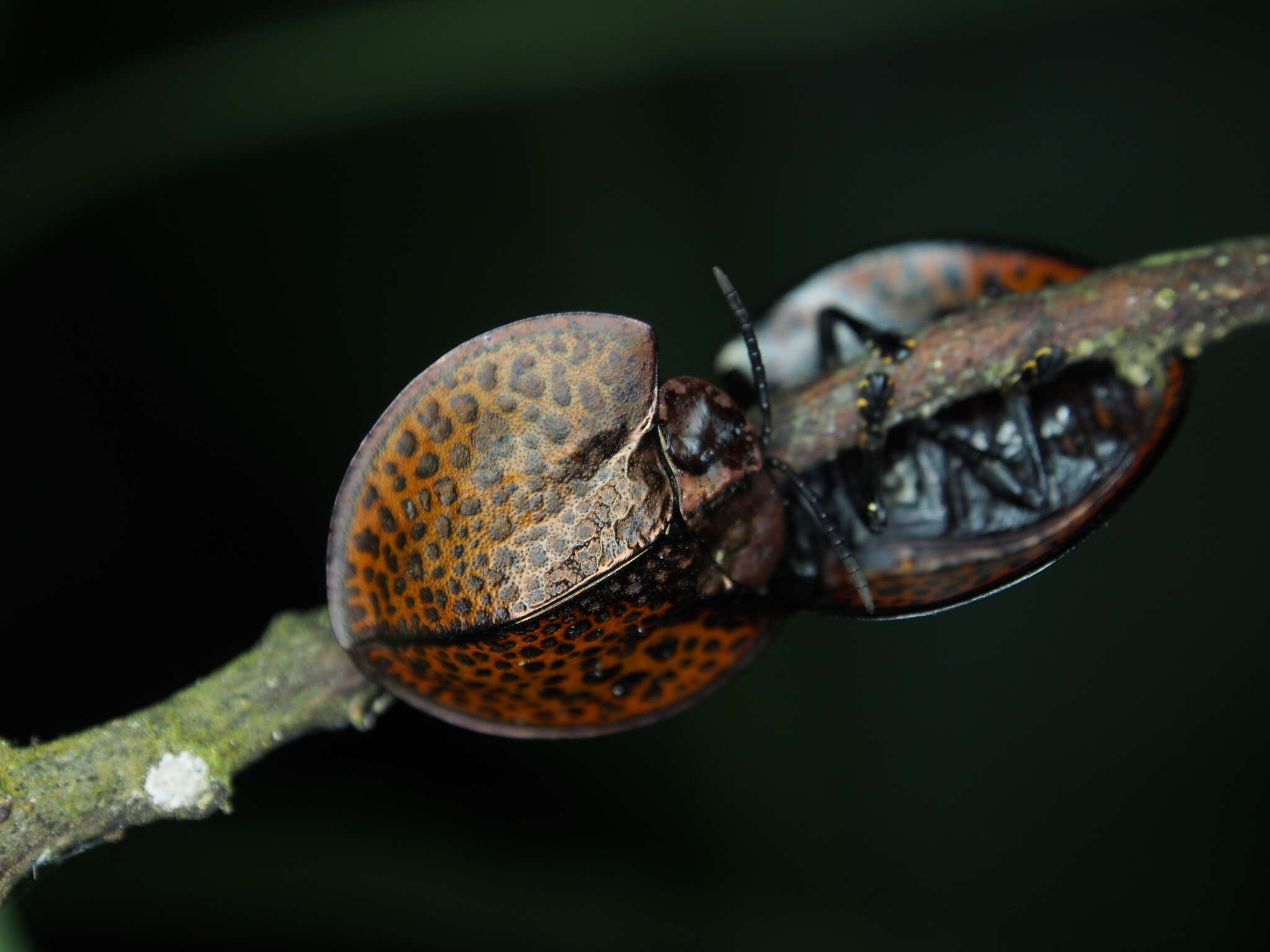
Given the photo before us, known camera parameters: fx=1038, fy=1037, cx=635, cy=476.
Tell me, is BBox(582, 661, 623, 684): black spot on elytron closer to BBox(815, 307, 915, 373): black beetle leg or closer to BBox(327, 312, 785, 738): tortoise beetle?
BBox(327, 312, 785, 738): tortoise beetle

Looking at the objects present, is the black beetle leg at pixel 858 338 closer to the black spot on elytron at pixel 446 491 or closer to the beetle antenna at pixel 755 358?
the beetle antenna at pixel 755 358

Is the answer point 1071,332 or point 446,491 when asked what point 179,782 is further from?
point 1071,332

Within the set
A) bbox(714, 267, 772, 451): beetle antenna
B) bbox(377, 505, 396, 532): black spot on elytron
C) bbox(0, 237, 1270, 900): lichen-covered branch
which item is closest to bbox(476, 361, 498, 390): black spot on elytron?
bbox(377, 505, 396, 532): black spot on elytron

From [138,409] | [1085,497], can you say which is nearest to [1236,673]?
[1085,497]

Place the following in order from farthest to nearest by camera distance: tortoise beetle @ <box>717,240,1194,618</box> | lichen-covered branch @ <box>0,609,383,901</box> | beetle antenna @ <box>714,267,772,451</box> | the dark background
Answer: the dark background < tortoise beetle @ <box>717,240,1194,618</box> < beetle antenna @ <box>714,267,772,451</box> < lichen-covered branch @ <box>0,609,383,901</box>

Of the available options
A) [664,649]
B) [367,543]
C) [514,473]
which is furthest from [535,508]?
[664,649]
